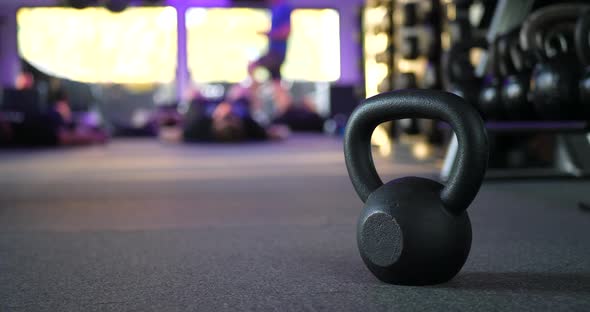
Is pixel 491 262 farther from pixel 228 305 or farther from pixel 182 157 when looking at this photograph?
pixel 182 157

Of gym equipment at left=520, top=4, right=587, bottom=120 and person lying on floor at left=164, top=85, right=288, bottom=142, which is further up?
gym equipment at left=520, top=4, right=587, bottom=120

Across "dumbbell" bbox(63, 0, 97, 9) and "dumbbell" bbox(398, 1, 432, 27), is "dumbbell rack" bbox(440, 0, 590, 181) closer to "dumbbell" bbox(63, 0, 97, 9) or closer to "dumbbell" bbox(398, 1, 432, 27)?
"dumbbell" bbox(398, 1, 432, 27)

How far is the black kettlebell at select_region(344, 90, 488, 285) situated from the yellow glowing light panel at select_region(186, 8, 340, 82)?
29.1ft

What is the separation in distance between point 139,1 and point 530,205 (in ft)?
18.1

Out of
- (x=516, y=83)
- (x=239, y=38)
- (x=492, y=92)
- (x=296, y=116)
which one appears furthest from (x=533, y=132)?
(x=239, y=38)

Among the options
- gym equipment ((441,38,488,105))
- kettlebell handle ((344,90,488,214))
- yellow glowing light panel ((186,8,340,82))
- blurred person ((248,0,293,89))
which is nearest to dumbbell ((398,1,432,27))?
gym equipment ((441,38,488,105))

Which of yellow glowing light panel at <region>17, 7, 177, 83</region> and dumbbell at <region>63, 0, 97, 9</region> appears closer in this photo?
dumbbell at <region>63, 0, 97, 9</region>

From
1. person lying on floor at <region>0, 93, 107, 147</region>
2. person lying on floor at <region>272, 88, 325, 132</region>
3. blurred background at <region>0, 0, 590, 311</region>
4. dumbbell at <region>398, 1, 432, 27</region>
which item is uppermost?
dumbbell at <region>398, 1, 432, 27</region>

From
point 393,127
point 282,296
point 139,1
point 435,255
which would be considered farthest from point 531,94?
Result: point 139,1

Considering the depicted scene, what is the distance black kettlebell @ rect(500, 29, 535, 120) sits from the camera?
1880mm

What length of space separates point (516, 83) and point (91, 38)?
883 centimetres

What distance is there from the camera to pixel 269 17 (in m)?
10.0

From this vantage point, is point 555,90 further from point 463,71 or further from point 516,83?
point 463,71

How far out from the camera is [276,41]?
29.8 ft
